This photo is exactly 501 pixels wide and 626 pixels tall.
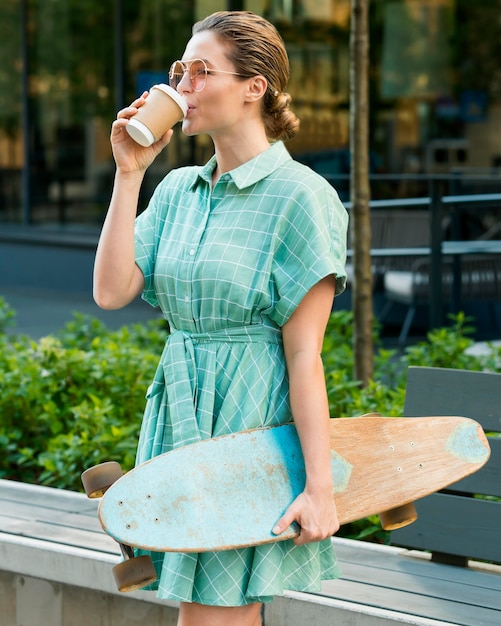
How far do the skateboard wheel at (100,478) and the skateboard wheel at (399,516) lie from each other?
0.60 m

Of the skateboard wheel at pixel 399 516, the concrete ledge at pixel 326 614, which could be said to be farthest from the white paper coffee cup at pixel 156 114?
the concrete ledge at pixel 326 614

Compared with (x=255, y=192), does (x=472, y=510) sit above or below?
below

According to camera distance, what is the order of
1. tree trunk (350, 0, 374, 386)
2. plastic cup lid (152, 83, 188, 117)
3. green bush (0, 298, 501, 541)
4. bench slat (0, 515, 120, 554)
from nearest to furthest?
1. plastic cup lid (152, 83, 188, 117)
2. bench slat (0, 515, 120, 554)
3. green bush (0, 298, 501, 541)
4. tree trunk (350, 0, 374, 386)

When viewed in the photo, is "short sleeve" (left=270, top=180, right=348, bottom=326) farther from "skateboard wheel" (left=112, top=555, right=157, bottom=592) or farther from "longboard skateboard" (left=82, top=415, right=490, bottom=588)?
"skateboard wheel" (left=112, top=555, right=157, bottom=592)

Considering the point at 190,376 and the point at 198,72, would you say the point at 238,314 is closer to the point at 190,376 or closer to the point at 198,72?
the point at 190,376

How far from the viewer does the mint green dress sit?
2516 mm

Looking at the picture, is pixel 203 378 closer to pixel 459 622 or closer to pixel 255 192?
pixel 255 192

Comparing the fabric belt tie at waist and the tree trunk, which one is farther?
the tree trunk

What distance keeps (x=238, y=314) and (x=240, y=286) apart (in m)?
0.07

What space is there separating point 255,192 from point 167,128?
0.85ft

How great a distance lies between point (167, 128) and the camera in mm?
2432

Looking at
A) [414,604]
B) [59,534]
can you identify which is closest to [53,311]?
[59,534]

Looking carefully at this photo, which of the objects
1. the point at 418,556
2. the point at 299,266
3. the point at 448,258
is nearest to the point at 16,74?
the point at 448,258

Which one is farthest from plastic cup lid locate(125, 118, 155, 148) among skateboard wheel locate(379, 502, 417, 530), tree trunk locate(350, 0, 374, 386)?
tree trunk locate(350, 0, 374, 386)
